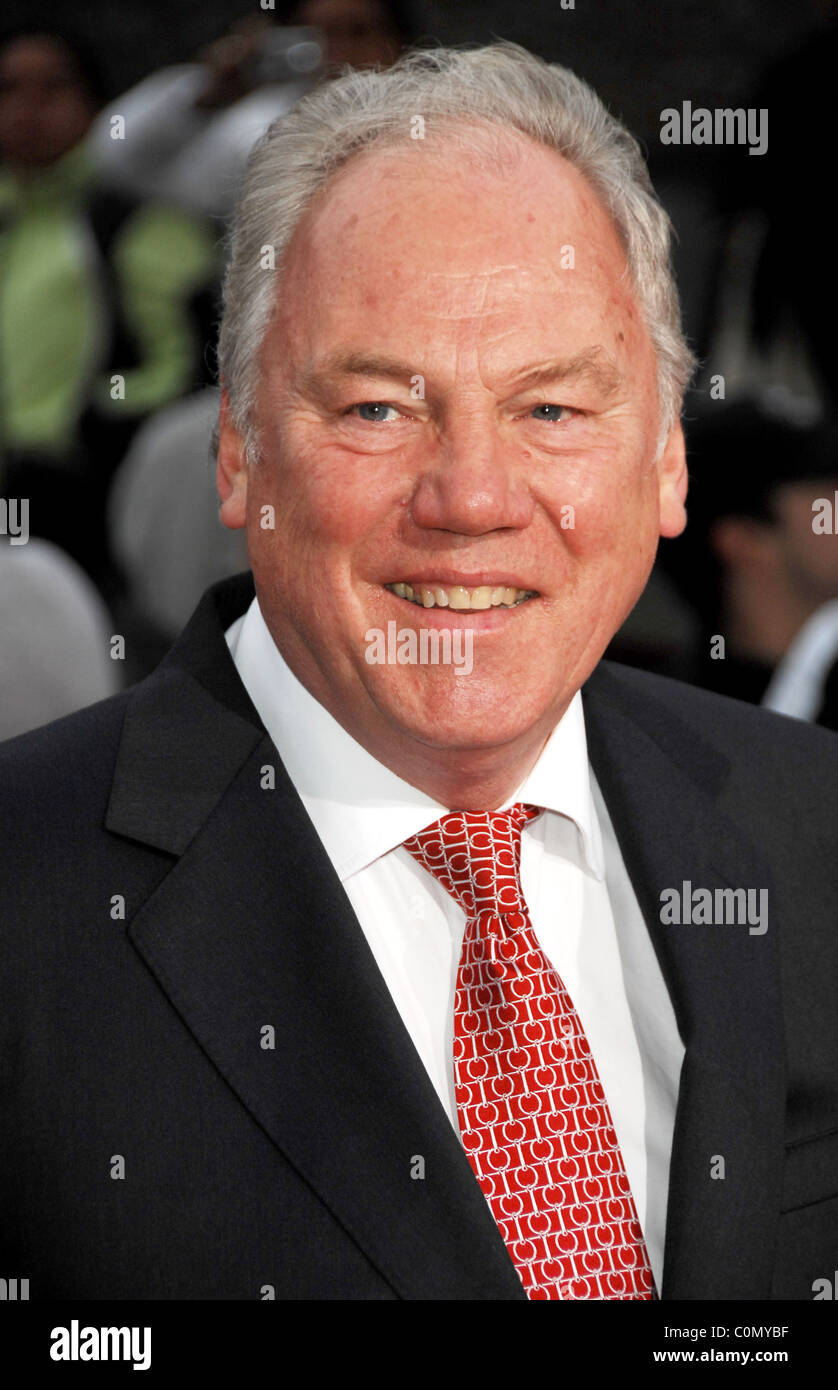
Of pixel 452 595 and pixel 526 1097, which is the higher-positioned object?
pixel 452 595

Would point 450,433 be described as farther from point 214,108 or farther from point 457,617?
point 214,108

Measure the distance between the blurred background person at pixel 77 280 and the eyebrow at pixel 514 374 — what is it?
2.69 meters

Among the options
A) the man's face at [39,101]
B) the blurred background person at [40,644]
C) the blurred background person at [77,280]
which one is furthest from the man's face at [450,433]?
the man's face at [39,101]

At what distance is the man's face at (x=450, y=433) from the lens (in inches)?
61.8

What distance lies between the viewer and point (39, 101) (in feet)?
14.4

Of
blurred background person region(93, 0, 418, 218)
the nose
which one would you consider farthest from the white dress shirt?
blurred background person region(93, 0, 418, 218)

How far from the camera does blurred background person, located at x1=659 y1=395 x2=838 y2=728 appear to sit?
11.9 feet

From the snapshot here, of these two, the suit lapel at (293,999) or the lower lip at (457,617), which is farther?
the lower lip at (457,617)

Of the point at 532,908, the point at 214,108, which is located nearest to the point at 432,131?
the point at 532,908

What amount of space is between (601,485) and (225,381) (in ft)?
1.38

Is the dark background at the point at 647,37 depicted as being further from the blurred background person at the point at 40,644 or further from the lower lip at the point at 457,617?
the lower lip at the point at 457,617

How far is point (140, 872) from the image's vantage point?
1.59m

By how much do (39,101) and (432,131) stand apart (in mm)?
3084
